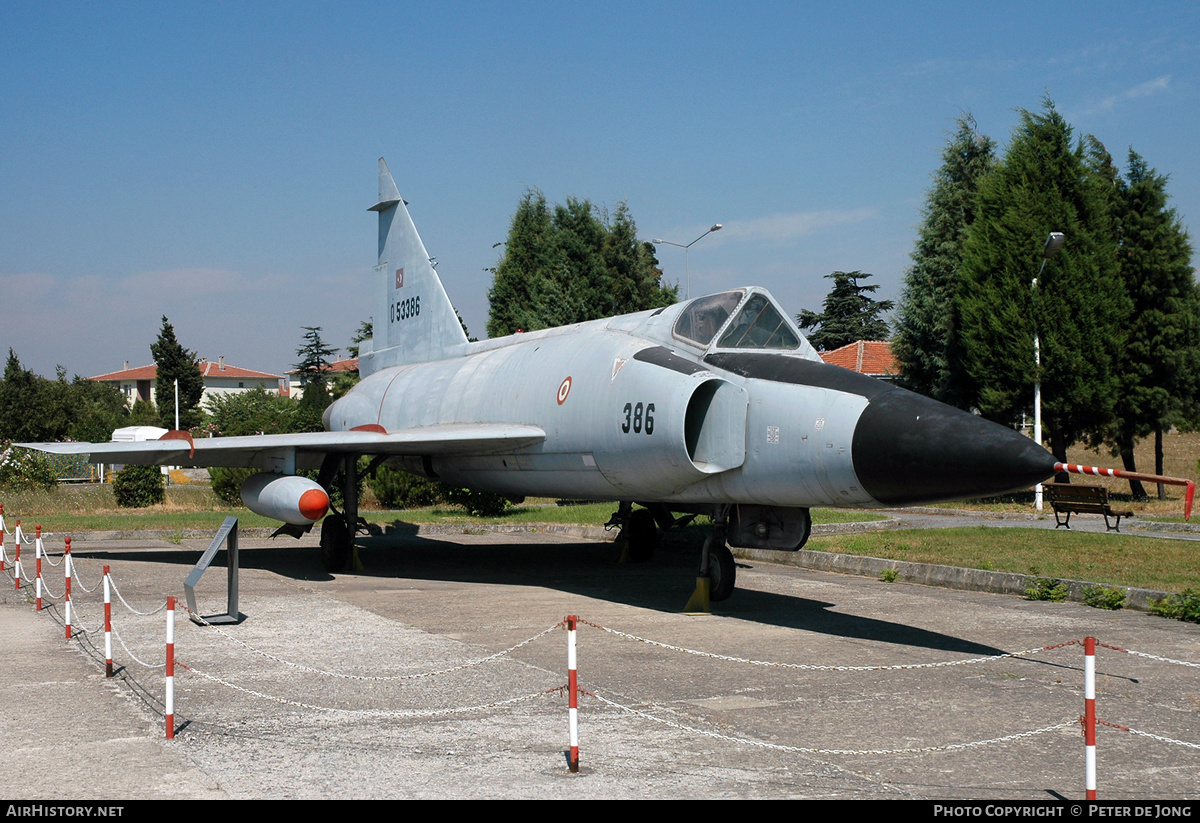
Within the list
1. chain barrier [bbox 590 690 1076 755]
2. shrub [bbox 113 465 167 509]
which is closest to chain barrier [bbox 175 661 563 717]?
chain barrier [bbox 590 690 1076 755]

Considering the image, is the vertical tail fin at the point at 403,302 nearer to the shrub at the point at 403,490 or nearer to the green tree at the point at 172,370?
the shrub at the point at 403,490

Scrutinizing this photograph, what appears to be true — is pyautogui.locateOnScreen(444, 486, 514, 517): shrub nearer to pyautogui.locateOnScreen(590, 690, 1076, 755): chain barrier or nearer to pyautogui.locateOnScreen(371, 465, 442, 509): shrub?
pyautogui.locateOnScreen(371, 465, 442, 509): shrub

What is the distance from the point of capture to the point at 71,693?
698cm

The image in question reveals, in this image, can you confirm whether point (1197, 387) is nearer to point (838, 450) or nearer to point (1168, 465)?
point (1168, 465)

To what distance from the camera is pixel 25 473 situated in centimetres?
2998

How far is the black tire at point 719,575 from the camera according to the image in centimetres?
1100

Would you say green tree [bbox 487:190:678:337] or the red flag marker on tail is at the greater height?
green tree [bbox 487:190:678:337]

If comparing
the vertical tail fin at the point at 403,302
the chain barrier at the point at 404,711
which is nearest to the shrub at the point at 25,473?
the vertical tail fin at the point at 403,302

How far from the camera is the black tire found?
1100 cm

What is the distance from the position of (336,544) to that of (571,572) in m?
3.43

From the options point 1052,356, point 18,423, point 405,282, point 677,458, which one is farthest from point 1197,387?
point 18,423

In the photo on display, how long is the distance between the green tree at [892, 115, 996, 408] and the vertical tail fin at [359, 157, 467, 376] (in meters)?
18.4

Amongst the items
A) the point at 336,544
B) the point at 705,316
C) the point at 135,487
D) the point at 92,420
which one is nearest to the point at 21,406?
the point at 92,420

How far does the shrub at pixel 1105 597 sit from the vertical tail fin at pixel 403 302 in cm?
1020
